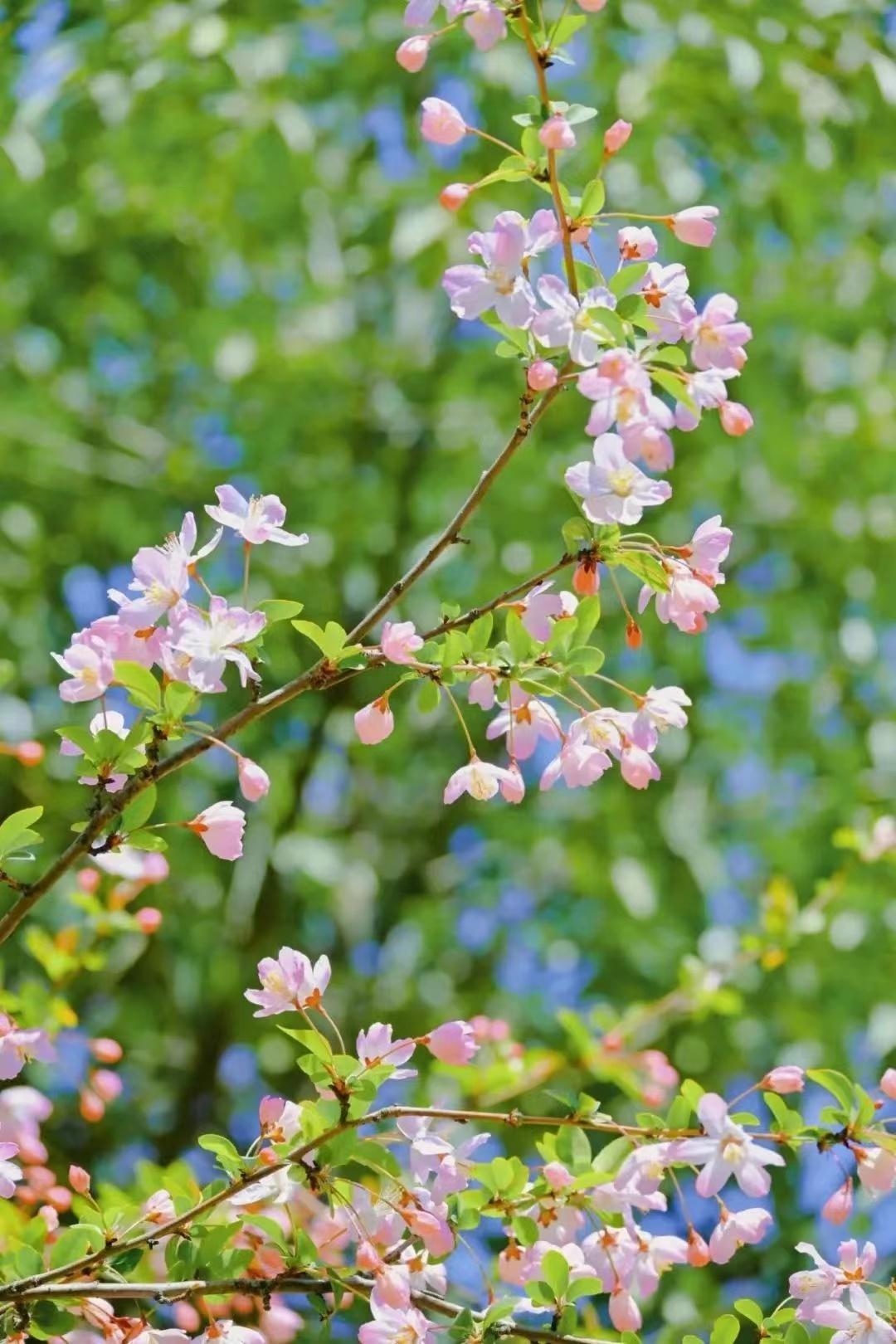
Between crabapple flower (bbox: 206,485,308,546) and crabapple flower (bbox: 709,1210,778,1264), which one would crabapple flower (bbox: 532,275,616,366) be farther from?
crabapple flower (bbox: 709,1210,778,1264)

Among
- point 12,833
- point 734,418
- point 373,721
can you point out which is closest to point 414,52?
point 734,418

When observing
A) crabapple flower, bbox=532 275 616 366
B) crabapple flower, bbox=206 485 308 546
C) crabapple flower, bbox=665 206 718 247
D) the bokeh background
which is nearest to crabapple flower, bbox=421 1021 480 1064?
crabapple flower, bbox=206 485 308 546

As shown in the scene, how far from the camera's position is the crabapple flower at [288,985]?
40.8 inches

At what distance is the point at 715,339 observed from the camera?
99 cm

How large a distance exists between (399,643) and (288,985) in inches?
10.2

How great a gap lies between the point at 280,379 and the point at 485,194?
57cm

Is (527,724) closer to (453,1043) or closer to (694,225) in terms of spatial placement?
(453,1043)

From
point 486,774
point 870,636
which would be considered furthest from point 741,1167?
point 870,636

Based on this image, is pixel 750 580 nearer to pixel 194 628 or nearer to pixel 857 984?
pixel 857 984

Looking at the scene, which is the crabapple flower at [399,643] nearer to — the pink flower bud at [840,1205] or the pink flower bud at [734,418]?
the pink flower bud at [734,418]

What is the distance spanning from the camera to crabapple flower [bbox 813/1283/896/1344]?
3.45 feet

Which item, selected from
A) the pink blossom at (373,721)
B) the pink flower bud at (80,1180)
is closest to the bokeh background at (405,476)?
the pink flower bud at (80,1180)

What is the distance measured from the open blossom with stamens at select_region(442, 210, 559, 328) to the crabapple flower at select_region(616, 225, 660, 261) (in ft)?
0.37

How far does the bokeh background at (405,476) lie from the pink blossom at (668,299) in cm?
173
